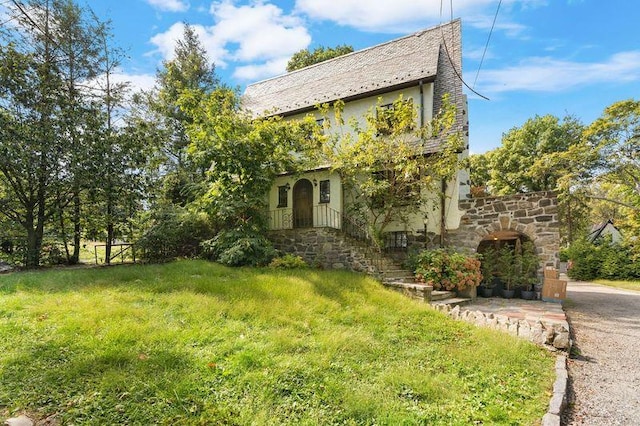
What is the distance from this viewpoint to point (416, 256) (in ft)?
30.6

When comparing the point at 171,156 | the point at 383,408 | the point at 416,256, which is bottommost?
the point at 383,408

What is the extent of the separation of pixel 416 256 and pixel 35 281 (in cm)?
912

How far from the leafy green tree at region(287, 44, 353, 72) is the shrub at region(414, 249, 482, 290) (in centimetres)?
1703

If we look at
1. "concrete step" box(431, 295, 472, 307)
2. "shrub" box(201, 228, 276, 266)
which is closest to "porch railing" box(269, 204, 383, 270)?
"shrub" box(201, 228, 276, 266)

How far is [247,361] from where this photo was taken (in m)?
3.39

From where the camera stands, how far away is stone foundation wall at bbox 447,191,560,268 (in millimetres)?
9055

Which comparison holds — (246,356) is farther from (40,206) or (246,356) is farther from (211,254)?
(40,206)

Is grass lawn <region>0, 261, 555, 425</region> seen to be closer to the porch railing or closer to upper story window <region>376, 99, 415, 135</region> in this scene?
the porch railing

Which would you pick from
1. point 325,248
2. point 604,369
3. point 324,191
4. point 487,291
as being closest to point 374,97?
point 324,191

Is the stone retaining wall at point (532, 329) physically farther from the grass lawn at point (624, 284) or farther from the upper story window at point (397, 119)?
the grass lawn at point (624, 284)

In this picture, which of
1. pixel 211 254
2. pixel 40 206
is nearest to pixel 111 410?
pixel 211 254

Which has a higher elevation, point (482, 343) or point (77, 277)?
point (77, 277)

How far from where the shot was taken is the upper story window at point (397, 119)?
30.8 ft

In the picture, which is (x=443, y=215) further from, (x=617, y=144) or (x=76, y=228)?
(x=76, y=228)
